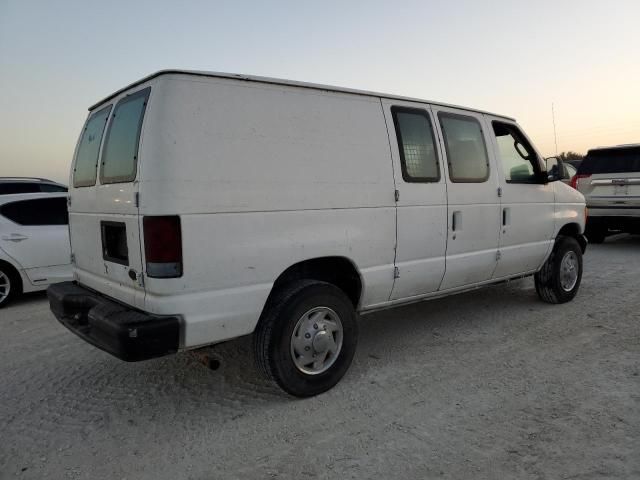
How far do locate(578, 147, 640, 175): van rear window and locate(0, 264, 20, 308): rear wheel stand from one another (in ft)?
32.2

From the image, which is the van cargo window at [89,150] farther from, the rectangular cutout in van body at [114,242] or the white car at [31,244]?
the white car at [31,244]

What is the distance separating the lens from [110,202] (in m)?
3.23

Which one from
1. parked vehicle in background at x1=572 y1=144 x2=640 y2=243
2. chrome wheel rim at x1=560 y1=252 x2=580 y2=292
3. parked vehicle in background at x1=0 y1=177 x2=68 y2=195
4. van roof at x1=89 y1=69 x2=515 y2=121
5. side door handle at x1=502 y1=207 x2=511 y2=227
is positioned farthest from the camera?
parked vehicle in background at x1=572 y1=144 x2=640 y2=243

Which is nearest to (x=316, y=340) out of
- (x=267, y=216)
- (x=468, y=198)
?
(x=267, y=216)

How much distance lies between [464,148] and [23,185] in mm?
7556

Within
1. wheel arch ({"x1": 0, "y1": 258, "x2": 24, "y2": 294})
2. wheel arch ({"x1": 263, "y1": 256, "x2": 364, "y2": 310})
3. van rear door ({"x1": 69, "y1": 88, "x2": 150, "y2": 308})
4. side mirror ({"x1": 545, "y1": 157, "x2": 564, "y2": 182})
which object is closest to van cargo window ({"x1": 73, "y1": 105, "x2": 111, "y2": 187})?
van rear door ({"x1": 69, "y1": 88, "x2": 150, "y2": 308})

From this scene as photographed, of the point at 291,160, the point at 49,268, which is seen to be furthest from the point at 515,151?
the point at 49,268

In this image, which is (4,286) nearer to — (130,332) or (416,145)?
(130,332)

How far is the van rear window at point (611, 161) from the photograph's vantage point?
29.5 ft

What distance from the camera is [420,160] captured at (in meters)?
4.07

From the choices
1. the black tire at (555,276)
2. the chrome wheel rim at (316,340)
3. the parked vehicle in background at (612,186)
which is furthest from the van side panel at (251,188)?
the parked vehicle in background at (612,186)

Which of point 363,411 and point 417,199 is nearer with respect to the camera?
point 363,411

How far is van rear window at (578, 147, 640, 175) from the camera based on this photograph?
9000 millimetres

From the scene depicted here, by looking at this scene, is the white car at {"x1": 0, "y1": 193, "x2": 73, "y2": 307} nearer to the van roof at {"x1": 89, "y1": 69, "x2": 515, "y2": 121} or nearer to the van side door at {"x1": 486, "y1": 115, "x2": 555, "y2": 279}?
the van roof at {"x1": 89, "y1": 69, "x2": 515, "y2": 121}
